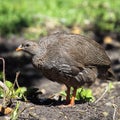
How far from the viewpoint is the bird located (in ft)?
23.3

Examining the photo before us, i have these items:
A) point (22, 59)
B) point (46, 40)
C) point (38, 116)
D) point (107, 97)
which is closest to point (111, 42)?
point (22, 59)

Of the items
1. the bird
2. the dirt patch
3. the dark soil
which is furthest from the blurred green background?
the dirt patch

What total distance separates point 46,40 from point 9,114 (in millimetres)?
1316

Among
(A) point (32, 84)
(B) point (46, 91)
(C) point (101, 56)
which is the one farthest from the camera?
(A) point (32, 84)

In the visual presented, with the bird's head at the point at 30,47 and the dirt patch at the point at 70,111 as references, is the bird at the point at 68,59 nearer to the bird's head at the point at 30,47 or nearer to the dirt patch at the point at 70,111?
the bird's head at the point at 30,47

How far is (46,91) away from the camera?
29.8 ft

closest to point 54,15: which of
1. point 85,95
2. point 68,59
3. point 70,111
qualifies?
point 85,95

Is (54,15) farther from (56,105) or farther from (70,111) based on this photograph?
(70,111)

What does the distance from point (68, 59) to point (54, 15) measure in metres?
6.40

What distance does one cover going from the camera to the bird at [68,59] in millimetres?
7094

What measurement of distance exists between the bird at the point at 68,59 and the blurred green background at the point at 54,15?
4.98 meters

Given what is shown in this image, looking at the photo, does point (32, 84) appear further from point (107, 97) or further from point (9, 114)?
point (9, 114)

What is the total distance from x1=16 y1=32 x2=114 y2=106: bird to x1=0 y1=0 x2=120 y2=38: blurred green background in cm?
498

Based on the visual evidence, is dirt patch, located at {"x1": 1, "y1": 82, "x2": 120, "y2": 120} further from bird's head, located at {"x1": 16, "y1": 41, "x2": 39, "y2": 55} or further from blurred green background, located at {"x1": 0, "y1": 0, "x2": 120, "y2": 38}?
blurred green background, located at {"x1": 0, "y1": 0, "x2": 120, "y2": 38}
